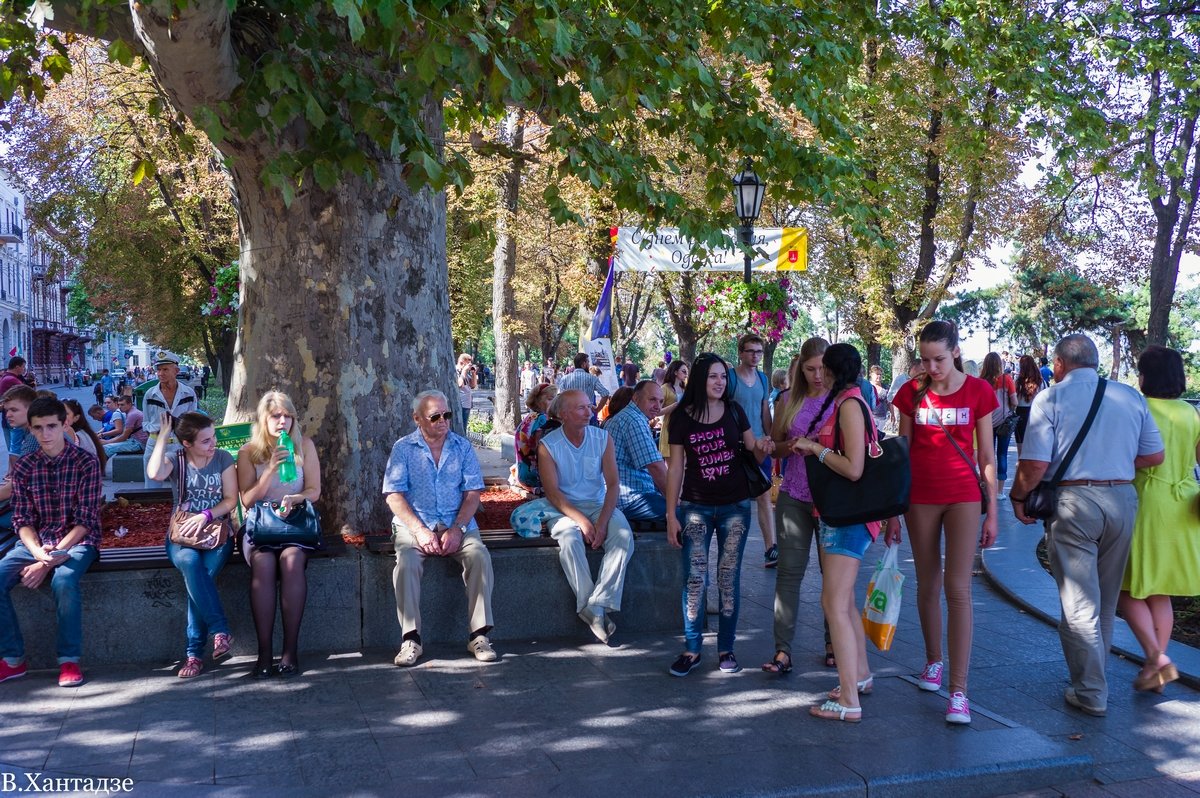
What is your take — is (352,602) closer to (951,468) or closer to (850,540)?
(850,540)

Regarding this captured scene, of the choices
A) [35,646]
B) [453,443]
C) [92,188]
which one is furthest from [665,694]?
[92,188]

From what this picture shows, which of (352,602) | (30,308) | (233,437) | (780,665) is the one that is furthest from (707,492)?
(30,308)

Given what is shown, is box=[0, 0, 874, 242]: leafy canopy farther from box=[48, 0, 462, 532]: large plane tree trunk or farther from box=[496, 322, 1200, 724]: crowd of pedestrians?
box=[496, 322, 1200, 724]: crowd of pedestrians

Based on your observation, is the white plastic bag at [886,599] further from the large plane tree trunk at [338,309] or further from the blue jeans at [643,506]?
the large plane tree trunk at [338,309]

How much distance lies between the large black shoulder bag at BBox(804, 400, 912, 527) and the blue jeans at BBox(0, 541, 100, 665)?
406 cm

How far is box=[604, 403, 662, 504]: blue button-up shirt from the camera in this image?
25.8ft

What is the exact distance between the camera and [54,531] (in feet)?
20.1

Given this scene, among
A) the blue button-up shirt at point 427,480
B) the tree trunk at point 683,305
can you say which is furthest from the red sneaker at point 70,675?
the tree trunk at point 683,305

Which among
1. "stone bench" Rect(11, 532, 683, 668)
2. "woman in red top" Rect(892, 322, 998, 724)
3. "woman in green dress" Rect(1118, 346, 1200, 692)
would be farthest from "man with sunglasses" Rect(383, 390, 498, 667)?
"woman in green dress" Rect(1118, 346, 1200, 692)

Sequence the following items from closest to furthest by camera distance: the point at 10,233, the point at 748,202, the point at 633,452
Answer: the point at 633,452, the point at 748,202, the point at 10,233

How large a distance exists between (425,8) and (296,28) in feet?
5.01

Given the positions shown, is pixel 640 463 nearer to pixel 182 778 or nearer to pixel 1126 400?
pixel 1126 400

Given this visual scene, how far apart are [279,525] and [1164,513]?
195 inches

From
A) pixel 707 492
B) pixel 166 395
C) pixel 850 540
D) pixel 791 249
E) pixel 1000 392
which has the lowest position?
pixel 850 540
